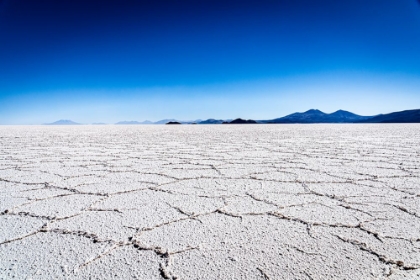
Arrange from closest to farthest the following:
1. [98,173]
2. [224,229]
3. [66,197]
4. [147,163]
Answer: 1. [224,229]
2. [66,197]
3. [98,173]
4. [147,163]

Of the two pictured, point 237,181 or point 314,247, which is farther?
point 237,181

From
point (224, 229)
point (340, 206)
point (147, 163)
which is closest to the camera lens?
point (224, 229)

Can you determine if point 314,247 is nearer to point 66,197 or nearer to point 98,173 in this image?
point 66,197

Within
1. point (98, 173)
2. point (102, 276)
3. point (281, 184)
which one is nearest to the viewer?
point (102, 276)

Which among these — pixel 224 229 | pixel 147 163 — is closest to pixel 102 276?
pixel 224 229

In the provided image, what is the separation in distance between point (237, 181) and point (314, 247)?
2.68ft

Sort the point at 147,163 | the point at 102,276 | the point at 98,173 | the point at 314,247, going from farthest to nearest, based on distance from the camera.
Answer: the point at 147,163 → the point at 98,173 → the point at 314,247 → the point at 102,276

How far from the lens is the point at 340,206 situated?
1.14 m

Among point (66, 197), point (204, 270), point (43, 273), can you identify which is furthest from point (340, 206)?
point (66, 197)

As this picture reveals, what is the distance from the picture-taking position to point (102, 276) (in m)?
0.66

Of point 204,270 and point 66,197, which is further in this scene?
point 66,197

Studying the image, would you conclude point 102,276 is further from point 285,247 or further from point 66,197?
point 66,197

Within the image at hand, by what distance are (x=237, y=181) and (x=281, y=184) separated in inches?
10.1

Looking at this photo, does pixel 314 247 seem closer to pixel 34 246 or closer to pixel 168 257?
pixel 168 257
